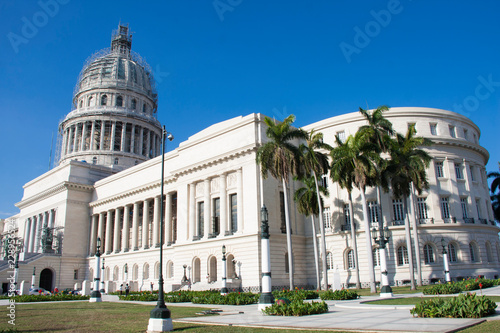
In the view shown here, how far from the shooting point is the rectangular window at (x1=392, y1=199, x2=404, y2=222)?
46.2 meters

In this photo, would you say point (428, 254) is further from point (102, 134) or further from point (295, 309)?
point (102, 134)

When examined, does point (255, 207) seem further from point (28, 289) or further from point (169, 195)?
point (28, 289)

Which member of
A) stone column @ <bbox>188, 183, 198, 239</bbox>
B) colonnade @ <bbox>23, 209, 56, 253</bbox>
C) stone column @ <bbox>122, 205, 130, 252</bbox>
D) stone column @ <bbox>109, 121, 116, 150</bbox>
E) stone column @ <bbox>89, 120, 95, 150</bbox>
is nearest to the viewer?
stone column @ <bbox>188, 183, 198, 239</bbox>

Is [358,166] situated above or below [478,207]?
above

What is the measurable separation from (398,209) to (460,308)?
32124 millimetres

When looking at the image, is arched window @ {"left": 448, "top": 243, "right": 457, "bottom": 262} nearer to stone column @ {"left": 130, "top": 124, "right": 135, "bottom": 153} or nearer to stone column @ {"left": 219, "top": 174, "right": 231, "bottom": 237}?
stone column @ {"left": 219, "top": 174, "right": 231, "bottom": 237}

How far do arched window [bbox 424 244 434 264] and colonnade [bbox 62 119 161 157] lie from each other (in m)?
66.0

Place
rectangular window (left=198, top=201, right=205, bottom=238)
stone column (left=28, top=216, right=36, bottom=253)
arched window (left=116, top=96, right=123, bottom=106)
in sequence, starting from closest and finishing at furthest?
rectangular window (left=198, top=201, right=205, bottom=238), stone column (left=28, top=216, right=36, bottom=253), arched window (left=116, top=96, right=123, bottom=106)

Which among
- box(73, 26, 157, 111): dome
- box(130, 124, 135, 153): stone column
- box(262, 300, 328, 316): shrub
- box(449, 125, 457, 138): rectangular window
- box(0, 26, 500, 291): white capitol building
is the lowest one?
box(262, 300, 328, 316): shrub

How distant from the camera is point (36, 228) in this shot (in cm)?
8081

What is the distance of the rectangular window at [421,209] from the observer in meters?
46.2

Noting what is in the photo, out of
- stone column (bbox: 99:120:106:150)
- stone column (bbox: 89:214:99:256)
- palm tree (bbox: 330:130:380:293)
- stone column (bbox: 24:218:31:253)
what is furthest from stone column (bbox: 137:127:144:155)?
palm tree (bbox: 330:130:380:293)

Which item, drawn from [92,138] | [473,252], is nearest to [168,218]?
[473,252]

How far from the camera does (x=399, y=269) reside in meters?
43.8
